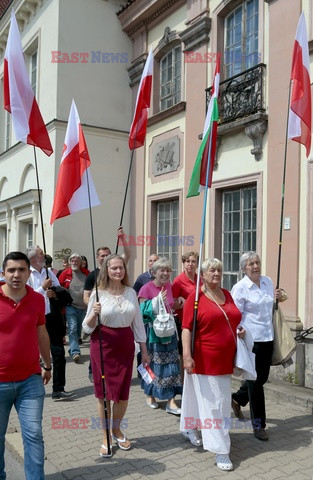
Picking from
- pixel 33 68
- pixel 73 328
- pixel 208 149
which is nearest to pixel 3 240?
pixel 33 68

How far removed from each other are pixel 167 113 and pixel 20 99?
19.8 feet

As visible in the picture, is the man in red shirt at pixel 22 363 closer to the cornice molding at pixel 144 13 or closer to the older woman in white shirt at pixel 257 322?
the older woman in white shirt at pixel 257 322

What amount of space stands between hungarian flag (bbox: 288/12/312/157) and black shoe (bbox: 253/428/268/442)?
2.95m

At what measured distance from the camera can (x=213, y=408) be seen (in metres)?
4.05

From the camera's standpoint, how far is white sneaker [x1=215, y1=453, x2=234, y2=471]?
154 inches

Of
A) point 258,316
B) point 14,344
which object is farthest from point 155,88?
point 14,344

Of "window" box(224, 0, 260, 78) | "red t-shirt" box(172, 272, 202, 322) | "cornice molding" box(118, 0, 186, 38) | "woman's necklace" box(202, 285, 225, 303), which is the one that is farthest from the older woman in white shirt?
"cornice molding" box(118, 0, 186, 38)

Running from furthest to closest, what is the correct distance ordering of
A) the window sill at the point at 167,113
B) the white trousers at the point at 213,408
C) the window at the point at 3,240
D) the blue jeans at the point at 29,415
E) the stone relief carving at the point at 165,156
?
1. the window at the point at 3,240
2. the stone relief carving at the point at 165,156
3. the window sill at the point at 167,113
4. the white trousers at the point at 213,408
5. the blue jeans at the point at 29,415

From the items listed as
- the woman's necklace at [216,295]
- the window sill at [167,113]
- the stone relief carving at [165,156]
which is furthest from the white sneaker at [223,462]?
the window sill at [167,113]

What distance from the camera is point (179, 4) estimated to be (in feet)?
34.1

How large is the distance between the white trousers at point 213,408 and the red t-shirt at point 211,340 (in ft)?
0.28

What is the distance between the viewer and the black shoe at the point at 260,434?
15.0ft

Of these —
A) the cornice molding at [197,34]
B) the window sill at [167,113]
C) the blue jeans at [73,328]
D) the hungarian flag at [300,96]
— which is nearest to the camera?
the hungarian flag at [300,96]

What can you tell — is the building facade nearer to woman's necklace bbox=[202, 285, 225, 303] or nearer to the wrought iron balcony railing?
the wrought iron balcony railing
